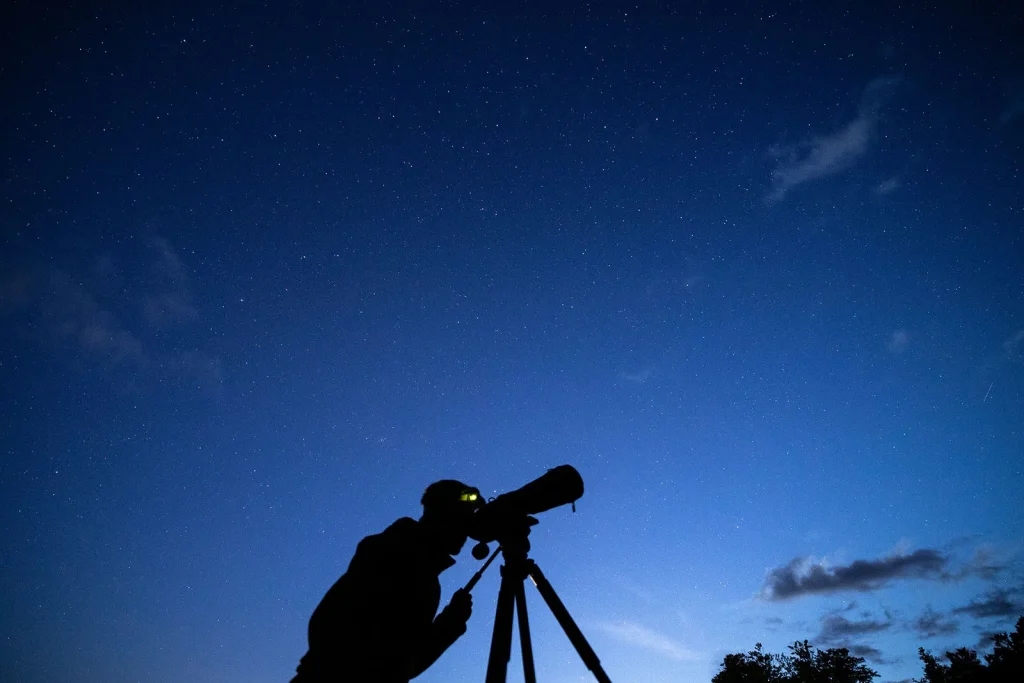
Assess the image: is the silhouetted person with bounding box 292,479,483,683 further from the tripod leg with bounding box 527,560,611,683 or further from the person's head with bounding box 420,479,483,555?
the tripod leg with bounding box 527,560,611,683

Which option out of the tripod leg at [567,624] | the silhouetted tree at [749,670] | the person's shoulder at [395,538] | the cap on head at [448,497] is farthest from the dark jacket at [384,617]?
the silhouetted tree at [749,670]

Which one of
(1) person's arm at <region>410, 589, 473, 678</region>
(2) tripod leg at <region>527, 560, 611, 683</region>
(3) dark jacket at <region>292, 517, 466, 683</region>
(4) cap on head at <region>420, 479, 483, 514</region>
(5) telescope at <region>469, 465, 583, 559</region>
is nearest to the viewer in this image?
(3) dark jacket at <region>292, 517, 466, 683</region>

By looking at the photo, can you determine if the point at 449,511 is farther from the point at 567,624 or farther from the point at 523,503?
the point at 567,624

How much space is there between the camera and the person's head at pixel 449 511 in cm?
282

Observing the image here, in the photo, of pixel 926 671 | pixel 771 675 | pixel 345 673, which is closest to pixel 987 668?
pixel 345 673

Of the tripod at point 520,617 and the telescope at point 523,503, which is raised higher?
the telescope at point 523,503

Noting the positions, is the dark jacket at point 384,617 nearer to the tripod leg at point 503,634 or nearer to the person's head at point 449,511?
the person's head at point 449,511

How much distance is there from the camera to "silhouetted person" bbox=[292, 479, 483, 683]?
2.30 meters

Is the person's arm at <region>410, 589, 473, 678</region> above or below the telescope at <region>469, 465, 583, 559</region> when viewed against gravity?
below

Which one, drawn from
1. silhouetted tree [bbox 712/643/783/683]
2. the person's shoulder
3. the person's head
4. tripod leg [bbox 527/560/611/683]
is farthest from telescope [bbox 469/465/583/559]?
silhouetted tree [bbox 712/643/783/683]

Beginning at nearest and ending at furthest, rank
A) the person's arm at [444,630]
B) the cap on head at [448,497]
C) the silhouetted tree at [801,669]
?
the person's arm at [444,630]
the cap on head at [448,497]
the silhouetted tree at [801,669]

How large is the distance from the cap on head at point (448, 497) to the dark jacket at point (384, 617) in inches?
6.4

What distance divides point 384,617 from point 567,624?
42.8 inches

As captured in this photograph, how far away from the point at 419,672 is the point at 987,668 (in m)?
4.12
